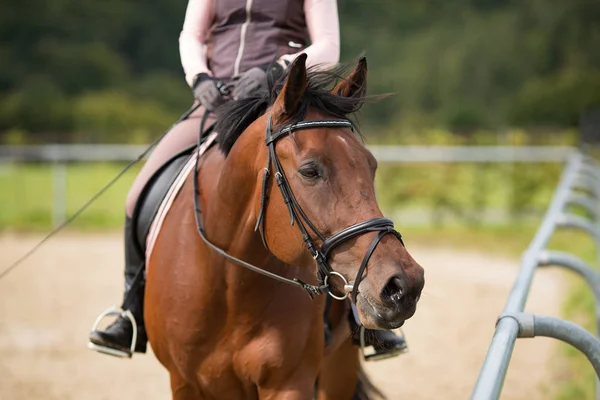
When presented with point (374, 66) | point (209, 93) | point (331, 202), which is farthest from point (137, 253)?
point (374, 66)

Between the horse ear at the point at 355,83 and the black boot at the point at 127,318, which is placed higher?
the horse ear at the point at 355,83

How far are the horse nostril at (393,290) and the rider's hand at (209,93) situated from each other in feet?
4.36

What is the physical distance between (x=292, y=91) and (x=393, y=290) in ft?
2.57

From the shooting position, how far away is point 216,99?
330 cm

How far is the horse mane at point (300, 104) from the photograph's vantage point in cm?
273

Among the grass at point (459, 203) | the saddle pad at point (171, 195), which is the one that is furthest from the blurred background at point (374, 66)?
the saddle pad at point (171, 195)

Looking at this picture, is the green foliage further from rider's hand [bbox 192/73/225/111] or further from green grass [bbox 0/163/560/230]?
rider's hand [bbox 192/73/225/111]

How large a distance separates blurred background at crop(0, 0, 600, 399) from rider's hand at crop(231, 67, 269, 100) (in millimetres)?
6348

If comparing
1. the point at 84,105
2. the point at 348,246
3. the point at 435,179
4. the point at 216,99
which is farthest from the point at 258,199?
the point at 84,105

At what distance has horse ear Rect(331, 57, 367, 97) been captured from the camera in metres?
2.83

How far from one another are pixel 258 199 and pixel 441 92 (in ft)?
172

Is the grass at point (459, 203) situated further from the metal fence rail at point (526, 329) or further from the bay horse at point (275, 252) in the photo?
the bay horse at point (275, 252)

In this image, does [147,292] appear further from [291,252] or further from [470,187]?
[470,187]

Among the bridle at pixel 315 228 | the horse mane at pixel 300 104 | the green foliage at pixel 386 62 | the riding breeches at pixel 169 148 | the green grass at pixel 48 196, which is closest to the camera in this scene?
the bridle at pixel 315 228
